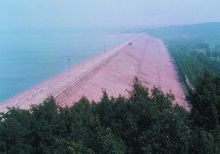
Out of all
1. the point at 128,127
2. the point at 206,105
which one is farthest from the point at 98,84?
the point at 128,127

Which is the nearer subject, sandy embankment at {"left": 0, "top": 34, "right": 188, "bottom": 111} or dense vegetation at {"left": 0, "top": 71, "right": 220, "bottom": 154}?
dense vegetation at {"left": 0, "top": 71, "right": 220, "bottom": 154}

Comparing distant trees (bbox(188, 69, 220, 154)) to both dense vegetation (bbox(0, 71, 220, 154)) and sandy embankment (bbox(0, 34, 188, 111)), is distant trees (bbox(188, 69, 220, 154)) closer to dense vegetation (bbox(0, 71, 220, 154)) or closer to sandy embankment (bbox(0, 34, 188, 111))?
dense vegetation (bbox(0, 71, 220, 154))

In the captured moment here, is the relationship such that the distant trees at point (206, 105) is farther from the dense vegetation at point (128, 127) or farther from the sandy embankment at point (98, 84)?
the sandy embankment at point (98, 84)

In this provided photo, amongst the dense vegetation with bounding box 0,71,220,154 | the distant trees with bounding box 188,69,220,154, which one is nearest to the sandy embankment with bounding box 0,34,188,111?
the distant trees with bounding box 188,69,220,154

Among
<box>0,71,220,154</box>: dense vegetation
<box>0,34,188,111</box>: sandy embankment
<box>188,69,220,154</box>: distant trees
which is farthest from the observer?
<box>0,34,188,111</box>: sandy embankment

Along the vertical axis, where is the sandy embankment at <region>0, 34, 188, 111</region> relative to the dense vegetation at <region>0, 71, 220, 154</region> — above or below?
below

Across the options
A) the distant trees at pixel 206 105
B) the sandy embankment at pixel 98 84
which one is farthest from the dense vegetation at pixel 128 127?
the sandy embankment at pixel 98 84

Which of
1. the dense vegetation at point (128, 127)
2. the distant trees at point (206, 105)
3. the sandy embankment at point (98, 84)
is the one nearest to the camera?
the dense vegetation at point (128, 127)

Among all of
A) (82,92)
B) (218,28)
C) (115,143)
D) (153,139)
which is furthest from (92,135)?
(218,28)
